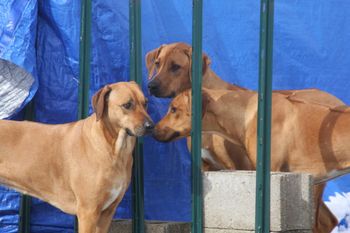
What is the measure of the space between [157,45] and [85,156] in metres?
1.24

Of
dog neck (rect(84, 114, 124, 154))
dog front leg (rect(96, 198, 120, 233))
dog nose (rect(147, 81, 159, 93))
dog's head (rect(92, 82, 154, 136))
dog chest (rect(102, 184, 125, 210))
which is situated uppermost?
dog nose (rect(147, 81, 159, 93))

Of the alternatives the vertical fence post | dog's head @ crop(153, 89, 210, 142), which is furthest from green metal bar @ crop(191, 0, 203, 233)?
the vertical fence post

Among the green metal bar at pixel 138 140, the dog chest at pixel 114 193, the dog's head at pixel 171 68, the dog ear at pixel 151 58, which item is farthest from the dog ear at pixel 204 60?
the dog chest at pixel 114 193

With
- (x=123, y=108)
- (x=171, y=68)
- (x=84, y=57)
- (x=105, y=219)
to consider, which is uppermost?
(x=84, y=57)

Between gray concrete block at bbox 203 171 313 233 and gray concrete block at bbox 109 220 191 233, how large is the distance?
1.15 feet

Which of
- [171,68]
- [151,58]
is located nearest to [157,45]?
[151,58]

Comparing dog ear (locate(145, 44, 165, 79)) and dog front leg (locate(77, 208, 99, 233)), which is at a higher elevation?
dog ear (locate(145, 44, 165, 79))

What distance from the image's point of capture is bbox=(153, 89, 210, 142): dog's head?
679cm

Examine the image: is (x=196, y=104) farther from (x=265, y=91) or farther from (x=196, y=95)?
(x=265, y=91)

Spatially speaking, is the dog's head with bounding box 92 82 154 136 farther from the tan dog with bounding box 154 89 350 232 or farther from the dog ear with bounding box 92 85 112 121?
the tan dog with bounding box 154 89 350 232

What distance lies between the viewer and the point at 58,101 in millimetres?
7574

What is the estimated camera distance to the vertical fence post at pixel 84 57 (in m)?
7.23

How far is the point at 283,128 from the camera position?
22.2ft

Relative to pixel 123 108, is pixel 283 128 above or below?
below
